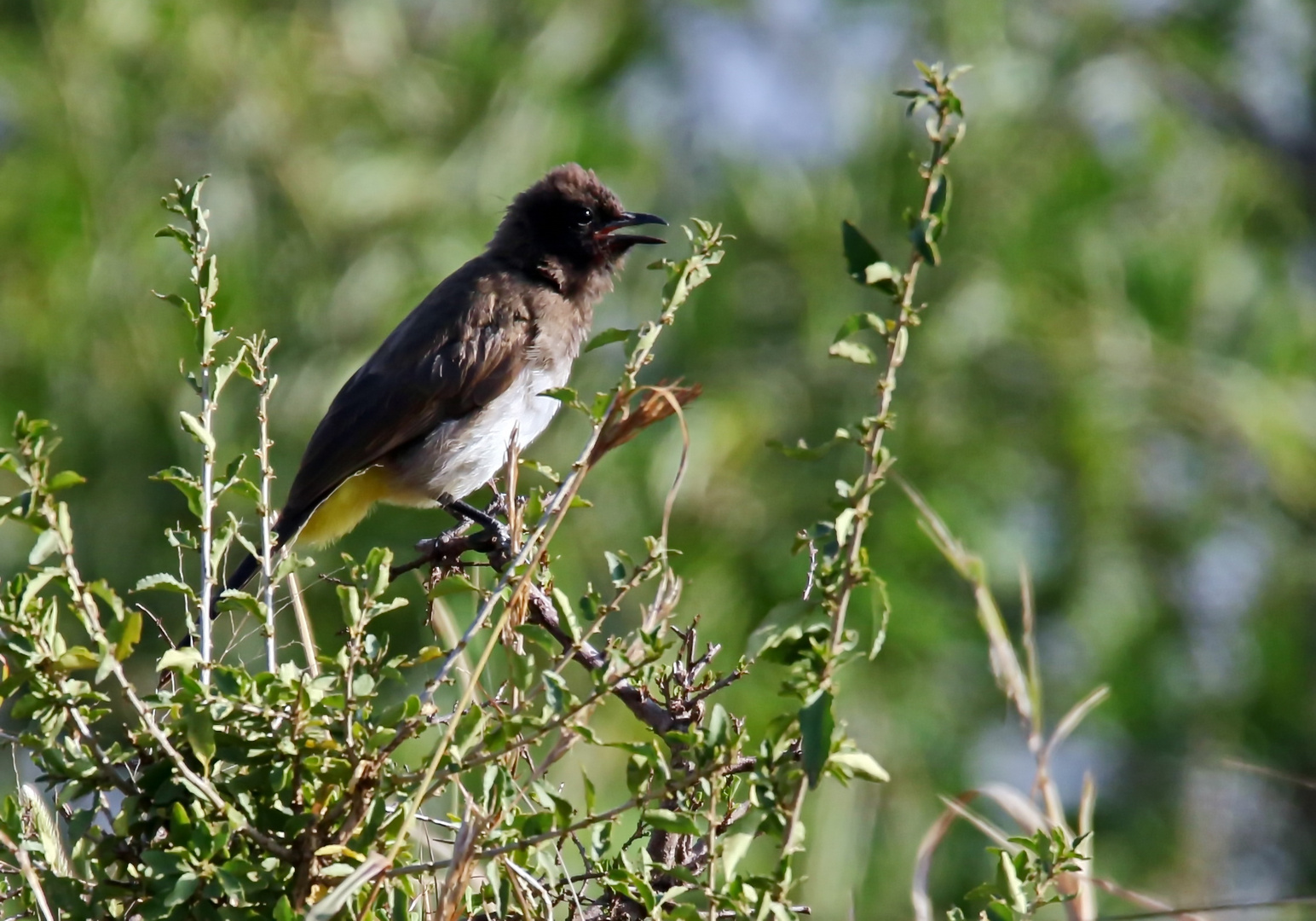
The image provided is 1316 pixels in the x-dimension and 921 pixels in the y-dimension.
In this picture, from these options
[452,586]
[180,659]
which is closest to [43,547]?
[180,659]

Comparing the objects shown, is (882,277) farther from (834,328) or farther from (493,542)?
(834,328)

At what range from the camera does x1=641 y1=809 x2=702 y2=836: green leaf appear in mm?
1529

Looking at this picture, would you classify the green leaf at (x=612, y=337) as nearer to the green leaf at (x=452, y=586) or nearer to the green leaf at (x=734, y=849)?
the green leaf at (x=452, y=586)

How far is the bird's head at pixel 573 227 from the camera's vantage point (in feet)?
15.7

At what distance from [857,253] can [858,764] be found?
1.71 feet

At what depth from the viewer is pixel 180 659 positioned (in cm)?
153

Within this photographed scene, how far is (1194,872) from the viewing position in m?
7.51

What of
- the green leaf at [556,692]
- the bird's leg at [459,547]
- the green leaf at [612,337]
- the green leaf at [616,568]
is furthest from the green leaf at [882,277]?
the bird's leg at [459,547]

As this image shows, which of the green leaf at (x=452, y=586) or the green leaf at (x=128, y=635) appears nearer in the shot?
the green leaf at (x=128, y=635)

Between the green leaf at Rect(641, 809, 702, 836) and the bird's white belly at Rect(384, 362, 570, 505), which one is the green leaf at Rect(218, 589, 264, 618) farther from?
the bird's white belly at Rect(384, 362, 570, 505)

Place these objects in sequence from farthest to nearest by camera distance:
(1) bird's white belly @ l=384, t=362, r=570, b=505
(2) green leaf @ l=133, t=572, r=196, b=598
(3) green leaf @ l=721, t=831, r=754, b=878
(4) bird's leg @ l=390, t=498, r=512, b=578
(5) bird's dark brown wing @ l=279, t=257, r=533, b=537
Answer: (1) bird's white belly @ l=384, t=362, r=570, b=505, (5) bird's dark brown wing @ l=279, t=257, r=533, b=537, (4) bird's leg @ l=390, t=498, r=512, b=578, (2) green leaf @ l=133, t=572, r=196, b=598, (3) green leaf @ l=721, t=831, r=754, b=878

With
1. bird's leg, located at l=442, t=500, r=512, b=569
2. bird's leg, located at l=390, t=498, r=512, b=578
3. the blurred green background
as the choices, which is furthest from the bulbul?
the blurred green background

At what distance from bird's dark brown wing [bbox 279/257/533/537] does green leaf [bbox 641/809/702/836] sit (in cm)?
289

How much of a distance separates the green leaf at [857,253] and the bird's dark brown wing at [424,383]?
9.54 ft
